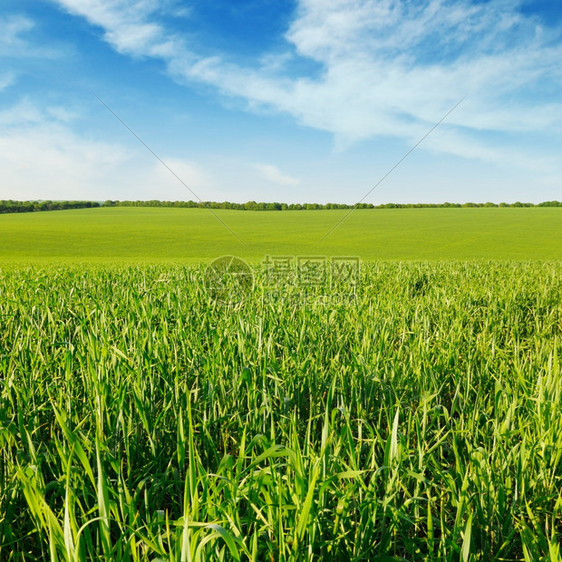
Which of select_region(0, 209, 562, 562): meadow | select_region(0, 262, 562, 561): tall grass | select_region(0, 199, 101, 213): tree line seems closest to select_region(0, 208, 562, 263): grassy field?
select_region(0, 209, 562, 562): meadow

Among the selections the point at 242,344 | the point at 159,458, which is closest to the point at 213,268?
the point at 242,344

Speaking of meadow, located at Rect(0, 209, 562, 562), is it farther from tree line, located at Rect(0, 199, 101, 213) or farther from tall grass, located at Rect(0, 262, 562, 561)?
tree line, located at Rect(0, 199, 101, 213)

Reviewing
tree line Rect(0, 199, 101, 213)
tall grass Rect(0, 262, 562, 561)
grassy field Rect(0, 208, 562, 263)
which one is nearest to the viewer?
tall grass Rect(0, 262, 562, 561)

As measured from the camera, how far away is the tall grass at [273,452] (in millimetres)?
1085

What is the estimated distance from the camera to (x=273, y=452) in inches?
45.6

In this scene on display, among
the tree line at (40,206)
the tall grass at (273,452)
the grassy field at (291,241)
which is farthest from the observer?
the tree line at (40,206)

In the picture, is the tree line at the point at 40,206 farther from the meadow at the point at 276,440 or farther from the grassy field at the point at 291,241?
the meadow at the point at 276,440

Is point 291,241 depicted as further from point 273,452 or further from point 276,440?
point 273,452

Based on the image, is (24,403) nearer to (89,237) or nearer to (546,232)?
(89,237)

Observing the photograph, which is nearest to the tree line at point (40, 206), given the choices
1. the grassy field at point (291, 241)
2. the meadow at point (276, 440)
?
the grassy field at point (291, 241)

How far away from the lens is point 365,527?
3.79ft

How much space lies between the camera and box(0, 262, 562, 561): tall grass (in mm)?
1085

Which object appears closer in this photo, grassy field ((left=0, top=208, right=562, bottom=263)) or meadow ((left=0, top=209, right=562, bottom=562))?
meadow ((left=0, top=209, right=562, bottom=562))

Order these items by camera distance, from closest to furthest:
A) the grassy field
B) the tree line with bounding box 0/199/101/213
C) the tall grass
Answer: the tall grass < the grassy field < the tree line with bounding box 0/199/101/213
